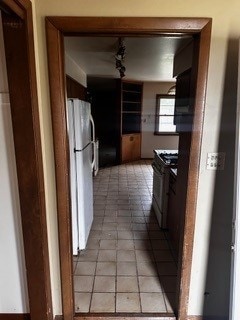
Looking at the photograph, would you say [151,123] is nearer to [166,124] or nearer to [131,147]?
[166,124]

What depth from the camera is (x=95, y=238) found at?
9.29 feet

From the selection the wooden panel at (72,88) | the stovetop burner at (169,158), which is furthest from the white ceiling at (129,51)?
the stovetop burner at (169,158)

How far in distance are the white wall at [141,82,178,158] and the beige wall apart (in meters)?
5.45

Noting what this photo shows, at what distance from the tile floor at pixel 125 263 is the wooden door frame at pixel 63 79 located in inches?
19.9

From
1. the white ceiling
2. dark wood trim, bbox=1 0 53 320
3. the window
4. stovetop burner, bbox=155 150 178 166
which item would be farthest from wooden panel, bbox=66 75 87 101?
the window

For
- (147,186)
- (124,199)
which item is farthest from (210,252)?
(147,186)

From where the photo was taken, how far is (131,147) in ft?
22.0

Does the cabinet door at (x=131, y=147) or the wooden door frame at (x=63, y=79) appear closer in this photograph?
the wooden door frame at (x=63, y=79)

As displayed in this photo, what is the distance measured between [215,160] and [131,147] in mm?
5282

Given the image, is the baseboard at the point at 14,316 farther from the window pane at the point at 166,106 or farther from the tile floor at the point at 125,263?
the window pane at the point at 166,106

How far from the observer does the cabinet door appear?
6.48 metres

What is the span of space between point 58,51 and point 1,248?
1335mm

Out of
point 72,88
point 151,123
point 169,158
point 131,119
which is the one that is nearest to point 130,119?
point 131,119

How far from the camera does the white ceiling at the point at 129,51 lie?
2680 mm
